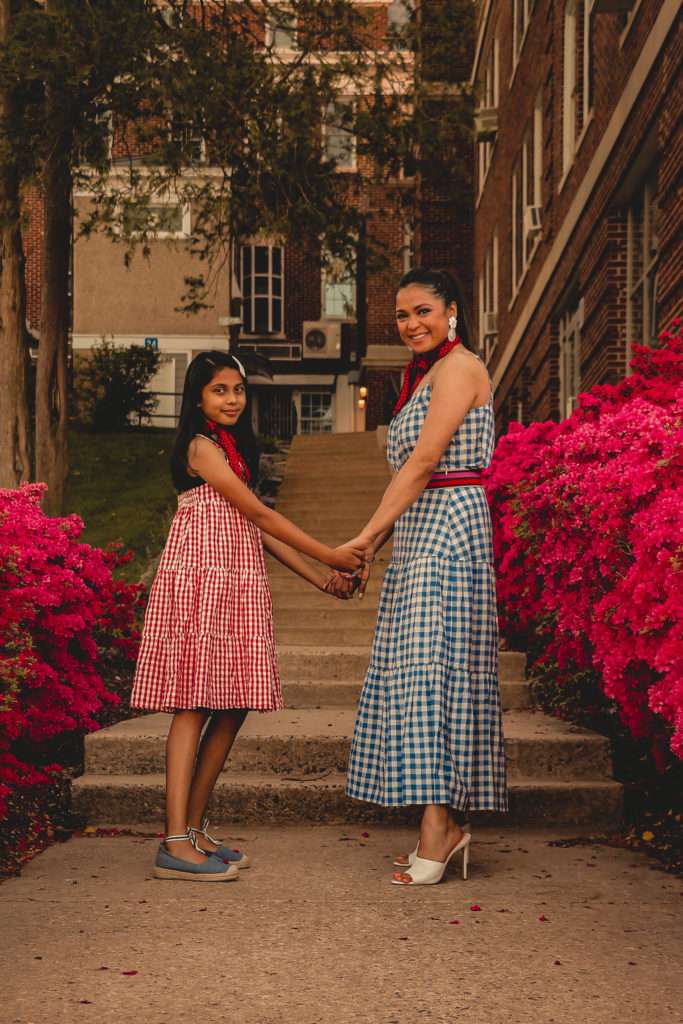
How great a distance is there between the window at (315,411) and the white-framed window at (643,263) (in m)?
23.2

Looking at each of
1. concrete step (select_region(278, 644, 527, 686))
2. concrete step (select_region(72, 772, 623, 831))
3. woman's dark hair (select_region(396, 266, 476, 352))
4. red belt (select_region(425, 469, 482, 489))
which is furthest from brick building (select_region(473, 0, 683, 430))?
red belt (select_region(425, 469, 482, 489))

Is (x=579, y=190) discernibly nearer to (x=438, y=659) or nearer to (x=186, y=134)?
(x=186, y=134)

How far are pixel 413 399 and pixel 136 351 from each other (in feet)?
67.4

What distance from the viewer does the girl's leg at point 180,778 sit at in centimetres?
402

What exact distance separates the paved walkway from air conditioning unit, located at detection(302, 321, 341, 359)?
27796 mm

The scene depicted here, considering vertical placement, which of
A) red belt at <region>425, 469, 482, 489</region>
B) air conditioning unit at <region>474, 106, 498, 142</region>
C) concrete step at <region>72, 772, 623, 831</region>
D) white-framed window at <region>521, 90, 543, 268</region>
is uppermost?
air conditioning unit at <region>474, 106, 498, 142</region>

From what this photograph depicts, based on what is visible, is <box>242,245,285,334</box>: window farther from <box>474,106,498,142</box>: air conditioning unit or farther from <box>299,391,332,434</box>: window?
<box>474,106,498,142</box>: air conditioning unit

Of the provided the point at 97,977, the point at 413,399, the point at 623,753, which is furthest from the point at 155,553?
the point at 97,977

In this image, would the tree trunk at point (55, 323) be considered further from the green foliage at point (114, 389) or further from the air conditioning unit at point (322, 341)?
the air conditioning unit at point (322, 341)

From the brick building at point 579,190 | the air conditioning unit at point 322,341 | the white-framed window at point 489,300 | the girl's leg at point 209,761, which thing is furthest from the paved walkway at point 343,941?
the air conditioning unit at point 322,341

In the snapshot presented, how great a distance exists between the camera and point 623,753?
5.43 metres

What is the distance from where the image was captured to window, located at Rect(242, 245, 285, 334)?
32281 mm

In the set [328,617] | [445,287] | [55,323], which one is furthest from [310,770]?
[55,323]

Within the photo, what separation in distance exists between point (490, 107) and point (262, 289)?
39.6ft
